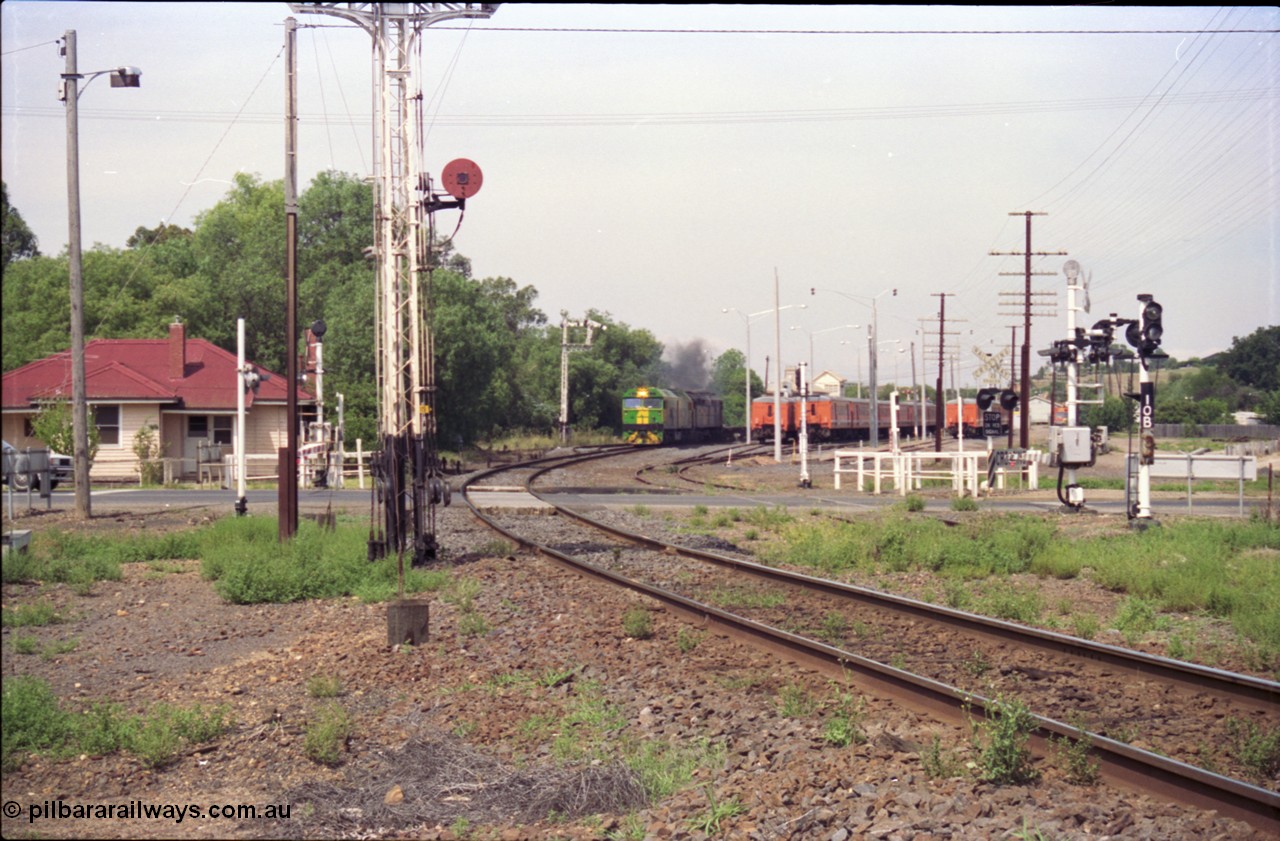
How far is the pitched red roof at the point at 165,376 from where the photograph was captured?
102 feet

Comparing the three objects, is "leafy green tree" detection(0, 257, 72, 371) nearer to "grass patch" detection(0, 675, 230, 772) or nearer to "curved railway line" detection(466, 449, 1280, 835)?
"curved railway line" detection(466, 449, 1280, 835)

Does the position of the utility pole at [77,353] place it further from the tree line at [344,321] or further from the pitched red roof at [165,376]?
the pitched red roof at [165,376]

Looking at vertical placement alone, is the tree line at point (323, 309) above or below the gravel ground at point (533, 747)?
above

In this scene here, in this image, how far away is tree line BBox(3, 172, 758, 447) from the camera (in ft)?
117

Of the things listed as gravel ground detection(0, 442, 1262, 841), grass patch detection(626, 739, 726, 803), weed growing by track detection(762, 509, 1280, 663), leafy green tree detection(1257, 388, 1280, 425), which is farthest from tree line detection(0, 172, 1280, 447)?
grass patch detection(626, 739, 726, 803)

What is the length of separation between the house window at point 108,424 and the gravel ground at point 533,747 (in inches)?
861

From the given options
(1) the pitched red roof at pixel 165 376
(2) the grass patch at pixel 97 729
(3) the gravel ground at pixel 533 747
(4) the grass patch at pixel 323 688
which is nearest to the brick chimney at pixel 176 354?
(1) the pitched red roof at pixel 165 376

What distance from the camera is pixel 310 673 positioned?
29.6 feet

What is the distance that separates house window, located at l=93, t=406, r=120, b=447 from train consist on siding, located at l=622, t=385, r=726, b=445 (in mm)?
28005

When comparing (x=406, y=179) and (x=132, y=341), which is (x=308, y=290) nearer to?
(x=132, y=341)

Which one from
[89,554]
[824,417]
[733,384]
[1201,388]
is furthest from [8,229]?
[733,384]

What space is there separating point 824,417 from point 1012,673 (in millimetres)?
52685

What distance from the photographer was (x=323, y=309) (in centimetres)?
4941

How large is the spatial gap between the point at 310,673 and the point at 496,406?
4415 cm
